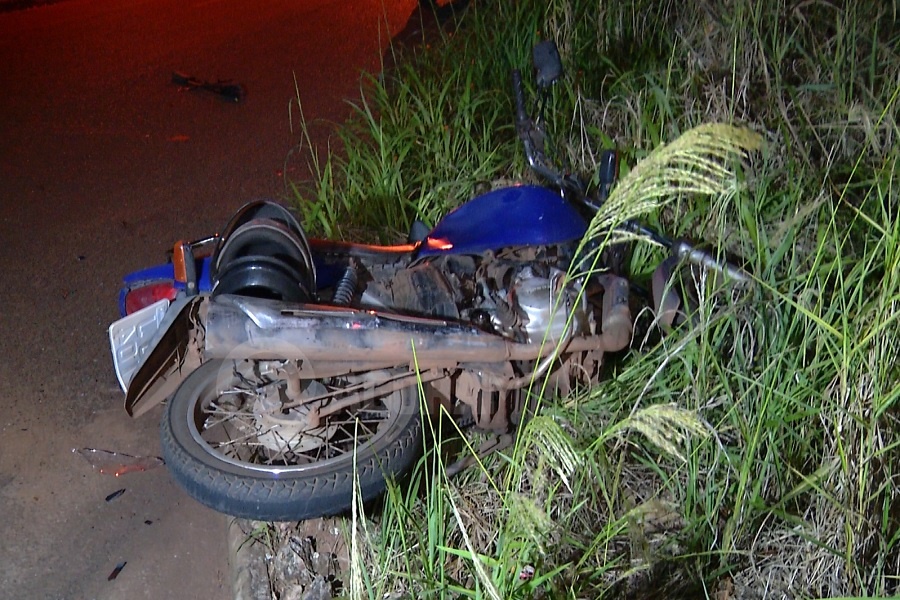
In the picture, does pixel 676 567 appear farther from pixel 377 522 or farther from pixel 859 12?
pixel 859 12

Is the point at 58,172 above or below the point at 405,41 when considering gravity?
below

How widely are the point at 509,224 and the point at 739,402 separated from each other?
88cm

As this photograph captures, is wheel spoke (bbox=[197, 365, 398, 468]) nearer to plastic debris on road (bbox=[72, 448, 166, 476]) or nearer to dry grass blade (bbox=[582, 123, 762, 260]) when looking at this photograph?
Answer: plastic debris on road (bbox=[72, 448, 166, 476])

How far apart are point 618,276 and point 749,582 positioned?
94 cm

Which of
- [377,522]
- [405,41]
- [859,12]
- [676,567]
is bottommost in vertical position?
[377,522]

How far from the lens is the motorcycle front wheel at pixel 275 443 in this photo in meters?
2.16

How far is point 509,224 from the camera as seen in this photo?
2596mm

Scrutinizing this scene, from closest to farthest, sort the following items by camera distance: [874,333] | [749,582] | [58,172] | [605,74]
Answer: [874,333]
[749,582]
[605,74]
[58,172]

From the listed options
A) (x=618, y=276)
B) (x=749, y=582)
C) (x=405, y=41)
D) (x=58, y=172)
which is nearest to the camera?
(x=749, y=582)

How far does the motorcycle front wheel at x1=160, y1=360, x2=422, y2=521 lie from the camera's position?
2.16 m

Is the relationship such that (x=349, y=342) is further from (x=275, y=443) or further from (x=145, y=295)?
(x=145, y=295)

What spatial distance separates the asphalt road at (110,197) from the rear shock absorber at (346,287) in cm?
90

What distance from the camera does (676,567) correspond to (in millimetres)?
2199

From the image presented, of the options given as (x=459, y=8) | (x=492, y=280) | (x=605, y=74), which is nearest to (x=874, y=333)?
(x=492, y=280)
